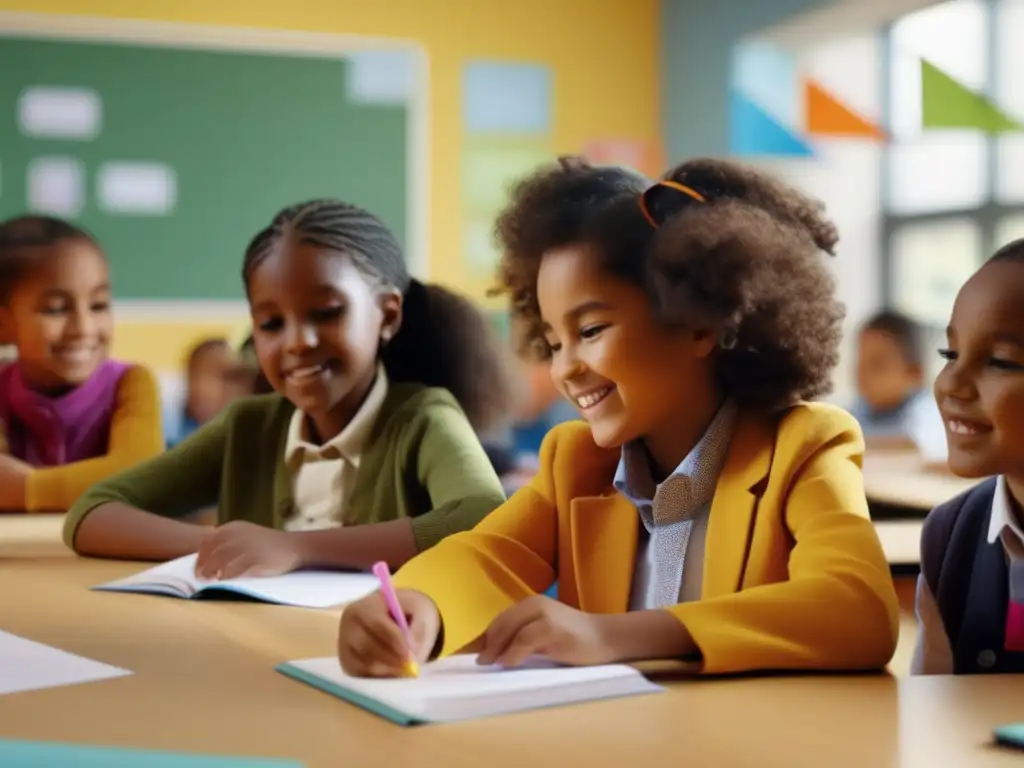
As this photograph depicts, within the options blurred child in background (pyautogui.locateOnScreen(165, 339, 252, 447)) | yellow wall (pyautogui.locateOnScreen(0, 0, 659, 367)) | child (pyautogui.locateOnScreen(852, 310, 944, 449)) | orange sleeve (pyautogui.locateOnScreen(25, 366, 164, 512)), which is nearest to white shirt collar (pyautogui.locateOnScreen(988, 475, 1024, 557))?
orange sleeve (pyautogui.locateOnScreen(25, 366, 164, 512))

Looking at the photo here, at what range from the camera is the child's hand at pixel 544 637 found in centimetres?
102

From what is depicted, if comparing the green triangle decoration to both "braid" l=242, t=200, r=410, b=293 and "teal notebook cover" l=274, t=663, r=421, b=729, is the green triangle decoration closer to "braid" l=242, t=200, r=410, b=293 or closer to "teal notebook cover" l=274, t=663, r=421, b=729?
"braid" l=242, t=200, r=410, b=293

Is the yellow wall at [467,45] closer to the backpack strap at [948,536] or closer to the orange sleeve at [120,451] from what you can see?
the orange sleeve at [120,451]

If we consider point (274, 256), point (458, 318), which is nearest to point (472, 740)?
point (274, 256)

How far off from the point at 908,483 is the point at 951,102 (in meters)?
0.72

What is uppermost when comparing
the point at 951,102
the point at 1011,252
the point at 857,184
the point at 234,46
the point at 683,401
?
the point at 234,46

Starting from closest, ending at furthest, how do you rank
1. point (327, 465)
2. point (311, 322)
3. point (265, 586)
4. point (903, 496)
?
1. point (265, 586)
2. point (311, 322)
3. point (327, 465)
4. point (903, 496)

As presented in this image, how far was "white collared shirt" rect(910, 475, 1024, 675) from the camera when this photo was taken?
1.15 m

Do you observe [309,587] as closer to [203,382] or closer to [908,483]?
A: [908,483]

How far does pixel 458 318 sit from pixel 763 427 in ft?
2.38

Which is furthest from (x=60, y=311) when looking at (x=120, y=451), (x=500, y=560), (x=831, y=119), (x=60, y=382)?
(x=831, y=119)

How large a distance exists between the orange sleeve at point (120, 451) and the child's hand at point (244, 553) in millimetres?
746

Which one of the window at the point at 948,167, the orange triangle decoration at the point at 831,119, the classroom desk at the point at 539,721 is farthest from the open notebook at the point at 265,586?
the orange triangle decoration at the point at 831,119

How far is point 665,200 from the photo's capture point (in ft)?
4.06
